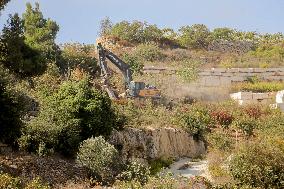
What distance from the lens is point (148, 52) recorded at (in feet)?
138

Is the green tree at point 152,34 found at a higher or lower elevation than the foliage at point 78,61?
higher

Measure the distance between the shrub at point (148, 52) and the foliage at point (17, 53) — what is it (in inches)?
963

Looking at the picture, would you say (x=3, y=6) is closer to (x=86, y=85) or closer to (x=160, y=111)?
(x=86, y=85)

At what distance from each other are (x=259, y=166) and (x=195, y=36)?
1271 inches

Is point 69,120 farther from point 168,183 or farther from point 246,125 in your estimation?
point 246,125

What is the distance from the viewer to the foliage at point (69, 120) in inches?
680

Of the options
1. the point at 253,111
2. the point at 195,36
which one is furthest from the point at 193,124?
the point at 195,36

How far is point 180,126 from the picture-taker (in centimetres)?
2512

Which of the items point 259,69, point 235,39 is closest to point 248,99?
point 259,69

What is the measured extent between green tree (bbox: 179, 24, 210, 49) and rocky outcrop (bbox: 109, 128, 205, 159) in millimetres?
22983

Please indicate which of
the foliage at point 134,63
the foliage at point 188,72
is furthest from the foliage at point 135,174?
the foliage at point 134,63

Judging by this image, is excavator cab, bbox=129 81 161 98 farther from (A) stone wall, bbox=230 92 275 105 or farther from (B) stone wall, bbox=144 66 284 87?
(B) stone wall, bbox=144 66 284 87

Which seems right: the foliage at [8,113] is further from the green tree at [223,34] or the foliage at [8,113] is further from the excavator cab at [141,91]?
the green tree at [223,34]

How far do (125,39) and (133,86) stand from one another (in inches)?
633
